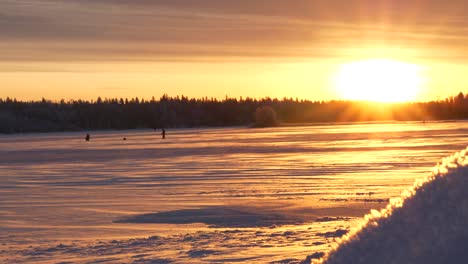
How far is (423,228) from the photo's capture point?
1061 millimetres

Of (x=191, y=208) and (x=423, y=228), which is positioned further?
(x=191, y=208)

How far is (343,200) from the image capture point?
13.4m

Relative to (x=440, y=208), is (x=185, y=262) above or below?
below

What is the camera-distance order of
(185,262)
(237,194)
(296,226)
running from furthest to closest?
1. (237,194)
2. (296,226)
3. (185,262)

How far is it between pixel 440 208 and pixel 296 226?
9.58m

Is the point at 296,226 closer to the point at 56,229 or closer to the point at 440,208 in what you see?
the point at 56,229

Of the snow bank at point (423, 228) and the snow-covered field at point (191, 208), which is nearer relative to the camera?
the snow bank at point (423, 228)

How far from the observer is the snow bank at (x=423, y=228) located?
1.05 meters

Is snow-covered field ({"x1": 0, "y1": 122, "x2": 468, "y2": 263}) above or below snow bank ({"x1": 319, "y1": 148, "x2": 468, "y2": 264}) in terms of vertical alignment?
below

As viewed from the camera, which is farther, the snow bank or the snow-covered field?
the snow-covered field

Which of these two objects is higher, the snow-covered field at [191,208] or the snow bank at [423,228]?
the snow bank at [423,228]

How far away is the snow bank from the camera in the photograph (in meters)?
1.05

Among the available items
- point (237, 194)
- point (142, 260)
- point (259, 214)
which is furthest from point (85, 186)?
point (142, 260)

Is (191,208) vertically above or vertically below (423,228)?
below
